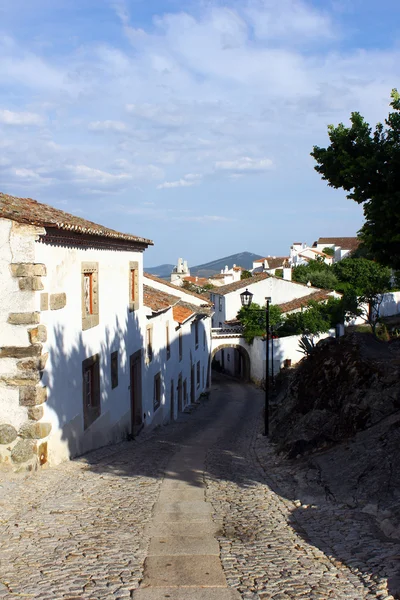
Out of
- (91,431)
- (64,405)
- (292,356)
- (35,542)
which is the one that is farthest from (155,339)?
(292,356)

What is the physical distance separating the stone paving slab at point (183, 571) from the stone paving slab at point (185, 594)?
0.12 metres

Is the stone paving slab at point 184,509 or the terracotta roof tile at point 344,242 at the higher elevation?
the terracotta roof tile at point 344,242

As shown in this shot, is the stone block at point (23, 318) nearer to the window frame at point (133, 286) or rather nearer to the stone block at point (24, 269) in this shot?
the stone block at point (24, 269)

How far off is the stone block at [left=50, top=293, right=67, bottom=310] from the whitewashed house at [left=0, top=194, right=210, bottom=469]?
0.02m

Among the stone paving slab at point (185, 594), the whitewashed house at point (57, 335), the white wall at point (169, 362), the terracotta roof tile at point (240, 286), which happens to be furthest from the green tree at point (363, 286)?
the stone paving slab at point (185, 594)

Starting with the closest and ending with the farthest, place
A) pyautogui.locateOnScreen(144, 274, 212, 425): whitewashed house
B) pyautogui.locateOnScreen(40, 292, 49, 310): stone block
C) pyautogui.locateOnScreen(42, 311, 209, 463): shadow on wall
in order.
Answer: pyautogui.locateOnScreen(40, 292, 49, 310): stone block
pyautogui.locateOnScreen(42, 311, 209, 463): shadow on wall
pyautogui.locateOnScreen(144, 274, 212, 425): whitewashed house

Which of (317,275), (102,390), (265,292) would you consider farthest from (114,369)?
(317,275)

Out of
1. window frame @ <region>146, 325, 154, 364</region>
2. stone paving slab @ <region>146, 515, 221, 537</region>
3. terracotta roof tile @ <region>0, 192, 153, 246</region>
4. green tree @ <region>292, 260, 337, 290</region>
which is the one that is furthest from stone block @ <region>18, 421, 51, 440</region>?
green tree @ <region>292, 260, 337, 290</region>

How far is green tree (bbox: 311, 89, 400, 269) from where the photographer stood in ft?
30.5

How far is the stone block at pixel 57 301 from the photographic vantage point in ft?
37.3

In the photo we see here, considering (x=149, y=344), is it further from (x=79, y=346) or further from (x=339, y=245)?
(x=339, y=245)

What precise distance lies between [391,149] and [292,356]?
31.7m

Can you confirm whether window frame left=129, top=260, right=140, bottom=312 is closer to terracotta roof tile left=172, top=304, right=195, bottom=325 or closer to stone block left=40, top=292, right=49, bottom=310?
stone block left=40, top=292, right=49, bottom=310

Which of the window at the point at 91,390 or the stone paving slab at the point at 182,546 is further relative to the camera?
the window at the point at 91,390
